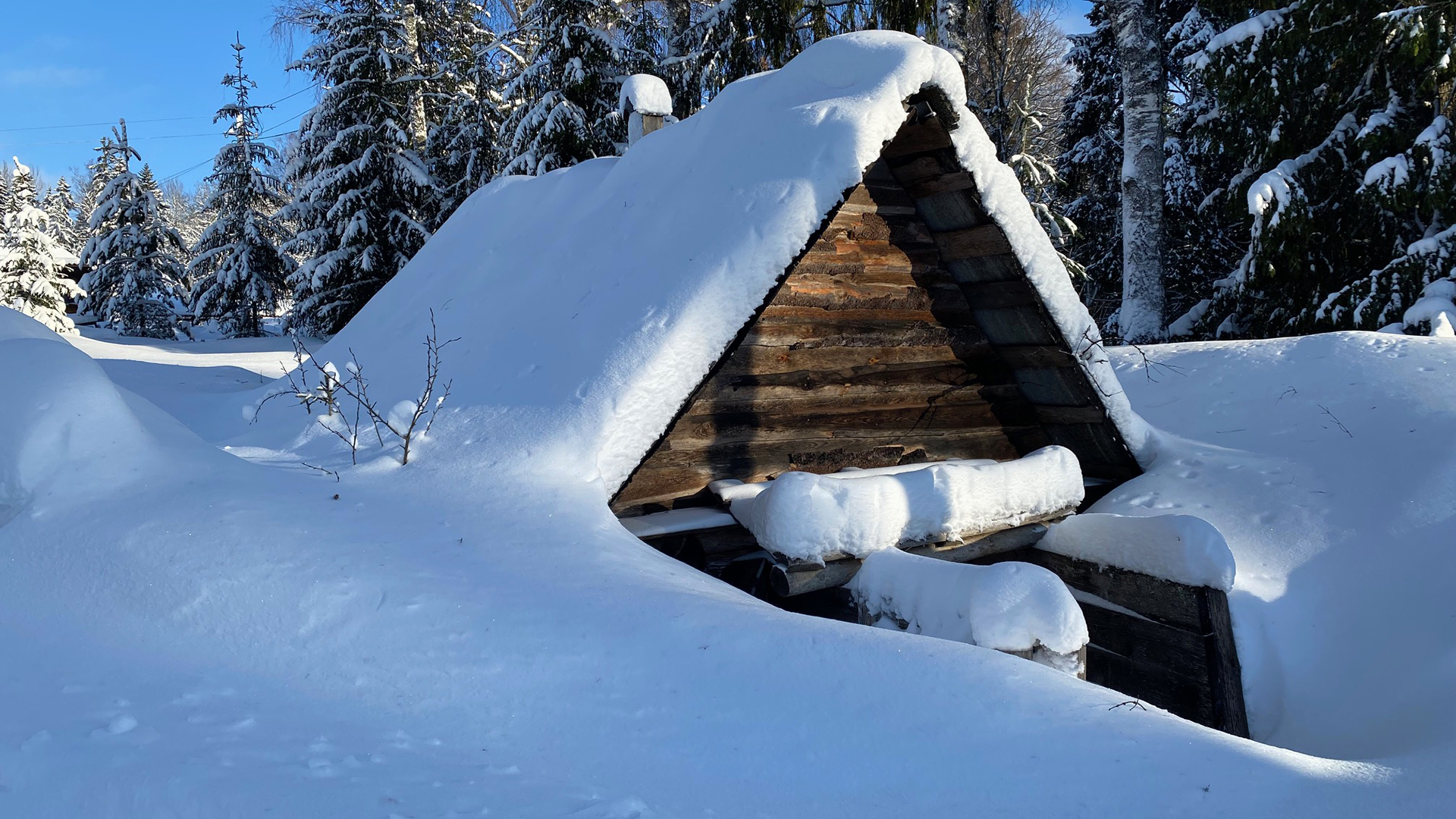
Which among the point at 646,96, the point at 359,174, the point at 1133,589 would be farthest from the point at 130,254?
the point at 1133,589

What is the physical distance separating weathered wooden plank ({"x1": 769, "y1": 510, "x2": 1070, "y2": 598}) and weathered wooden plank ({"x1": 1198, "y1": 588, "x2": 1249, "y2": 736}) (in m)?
0.84

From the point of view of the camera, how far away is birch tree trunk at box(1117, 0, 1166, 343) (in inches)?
404

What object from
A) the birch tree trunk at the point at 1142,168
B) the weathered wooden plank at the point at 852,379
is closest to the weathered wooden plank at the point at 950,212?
the weathered wooden plank at the point at 852,379

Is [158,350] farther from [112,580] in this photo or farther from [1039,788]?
[1039,788]

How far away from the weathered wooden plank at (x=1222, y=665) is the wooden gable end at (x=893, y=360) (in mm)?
1321

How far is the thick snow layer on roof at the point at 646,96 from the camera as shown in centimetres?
668

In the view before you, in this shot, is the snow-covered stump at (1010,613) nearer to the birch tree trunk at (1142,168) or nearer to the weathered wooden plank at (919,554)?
the weathered wooden plank at (919,554)

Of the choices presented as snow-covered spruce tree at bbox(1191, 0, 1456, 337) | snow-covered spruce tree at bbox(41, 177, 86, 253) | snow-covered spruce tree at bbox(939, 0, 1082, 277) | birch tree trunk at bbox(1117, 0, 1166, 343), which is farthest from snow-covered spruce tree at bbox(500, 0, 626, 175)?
snow-covered spruce tree at bbox(41, 177, 86, 253)

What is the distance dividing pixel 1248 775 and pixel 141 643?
2.77 m

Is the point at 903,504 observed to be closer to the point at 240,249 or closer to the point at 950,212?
the point at 950,212

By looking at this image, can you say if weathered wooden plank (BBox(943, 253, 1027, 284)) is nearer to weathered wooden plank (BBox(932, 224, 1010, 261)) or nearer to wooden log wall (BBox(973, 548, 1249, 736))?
weathered wooden plank (BBox(932, 224, 1010, 261))

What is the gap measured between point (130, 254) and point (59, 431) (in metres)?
24.7

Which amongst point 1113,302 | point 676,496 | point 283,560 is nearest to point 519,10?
point 1113,302

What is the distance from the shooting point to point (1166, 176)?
48.4 ft
